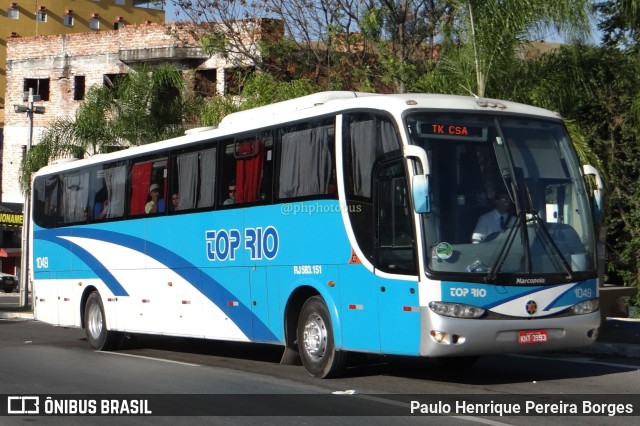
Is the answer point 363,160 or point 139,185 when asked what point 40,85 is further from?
point 363,160

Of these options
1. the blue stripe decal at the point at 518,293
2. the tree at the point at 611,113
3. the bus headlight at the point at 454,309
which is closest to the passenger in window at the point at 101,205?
the tree at the point at 611,113

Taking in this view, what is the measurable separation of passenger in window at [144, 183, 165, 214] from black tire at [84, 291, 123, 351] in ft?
8.73

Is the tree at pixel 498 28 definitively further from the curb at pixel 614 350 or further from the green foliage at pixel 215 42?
the green foliage at pixel 215 42

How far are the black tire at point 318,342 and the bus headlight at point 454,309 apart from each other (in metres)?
1.96

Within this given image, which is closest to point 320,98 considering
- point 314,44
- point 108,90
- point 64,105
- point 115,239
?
point 115,239

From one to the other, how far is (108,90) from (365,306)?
76.1 ft

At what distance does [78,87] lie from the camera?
4656cm

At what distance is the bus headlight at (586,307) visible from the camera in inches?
463

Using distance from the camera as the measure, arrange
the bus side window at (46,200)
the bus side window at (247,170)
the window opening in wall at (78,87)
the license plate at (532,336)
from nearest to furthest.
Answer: the license plate at (532,336) → the bus side window at (247,170) → the bus side window at (46,200) → the window opening in wall at (78,87)

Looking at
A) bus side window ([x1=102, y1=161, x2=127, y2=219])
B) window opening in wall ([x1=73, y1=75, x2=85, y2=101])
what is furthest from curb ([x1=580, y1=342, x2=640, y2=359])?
window opening in wall ([x1=73, y1=75, x2=85, y2=101])

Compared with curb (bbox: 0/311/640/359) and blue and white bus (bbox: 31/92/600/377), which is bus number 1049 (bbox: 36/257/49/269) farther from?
curb (bbox: 0/311/640/359)

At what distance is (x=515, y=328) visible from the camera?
11.3m

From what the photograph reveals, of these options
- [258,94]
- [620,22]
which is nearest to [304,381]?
[258,94]

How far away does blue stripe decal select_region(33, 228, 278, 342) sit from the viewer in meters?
14.7
